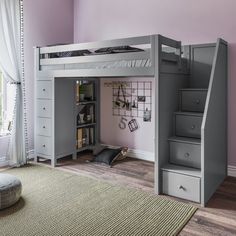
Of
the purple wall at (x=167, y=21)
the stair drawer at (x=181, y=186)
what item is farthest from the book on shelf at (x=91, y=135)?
the stair drawer at (x=181, y=186)

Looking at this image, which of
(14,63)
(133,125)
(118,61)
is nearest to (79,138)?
(133,125)

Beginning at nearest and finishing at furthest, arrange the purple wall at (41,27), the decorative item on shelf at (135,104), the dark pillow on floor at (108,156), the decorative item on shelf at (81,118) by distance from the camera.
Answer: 1. the dark pillow on floor at (108,156)
2. the purple wall at (41,27)
3. the decorative item on shelf at (135,104)
4. the decorative item on shelf at (81,118)

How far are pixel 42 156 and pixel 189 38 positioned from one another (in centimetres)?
237

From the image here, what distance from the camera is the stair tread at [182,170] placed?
2471 millimetres

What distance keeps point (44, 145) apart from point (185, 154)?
1849 mm

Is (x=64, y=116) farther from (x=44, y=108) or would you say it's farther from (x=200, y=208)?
(x=200, y=208)

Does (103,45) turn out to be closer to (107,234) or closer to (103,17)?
(103,17)

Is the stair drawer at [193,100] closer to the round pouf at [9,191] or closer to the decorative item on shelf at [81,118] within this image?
the decorative item on shelf at [81,118]

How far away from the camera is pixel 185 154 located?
8.75 feet

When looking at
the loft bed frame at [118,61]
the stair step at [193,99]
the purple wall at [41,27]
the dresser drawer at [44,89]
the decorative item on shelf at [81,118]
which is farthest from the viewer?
the decorative item on shelf at [81,118]

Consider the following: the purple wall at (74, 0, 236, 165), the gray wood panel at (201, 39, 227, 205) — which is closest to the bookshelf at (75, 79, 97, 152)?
the purple wall at (74, 0, 236, 165)

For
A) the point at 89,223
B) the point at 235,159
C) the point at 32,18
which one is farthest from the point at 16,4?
the point at 235,159

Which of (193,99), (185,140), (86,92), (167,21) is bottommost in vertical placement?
(185,140)

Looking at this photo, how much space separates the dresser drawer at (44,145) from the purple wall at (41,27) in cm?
26
